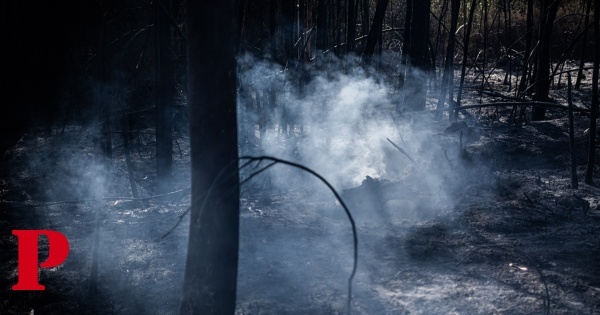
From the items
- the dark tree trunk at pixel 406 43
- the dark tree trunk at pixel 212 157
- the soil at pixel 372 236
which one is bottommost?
the soil at pixel 372 236

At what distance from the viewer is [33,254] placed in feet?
16.2

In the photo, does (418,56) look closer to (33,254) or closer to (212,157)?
(33,254)

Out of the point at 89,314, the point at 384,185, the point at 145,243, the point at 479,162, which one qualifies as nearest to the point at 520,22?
the point at 479,162

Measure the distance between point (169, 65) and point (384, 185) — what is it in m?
2.56

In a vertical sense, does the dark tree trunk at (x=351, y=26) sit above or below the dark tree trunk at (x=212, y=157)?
above

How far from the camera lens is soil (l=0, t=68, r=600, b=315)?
3.94 m

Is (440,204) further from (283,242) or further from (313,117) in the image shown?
(313,117)

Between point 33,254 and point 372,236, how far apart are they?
9.84 ft

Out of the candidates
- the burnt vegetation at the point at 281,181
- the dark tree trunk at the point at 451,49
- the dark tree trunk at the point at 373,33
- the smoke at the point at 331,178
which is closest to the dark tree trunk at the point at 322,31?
the burnt vegetation at the point at 281,181

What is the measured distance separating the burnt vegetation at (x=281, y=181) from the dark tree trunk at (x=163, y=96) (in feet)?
0.05

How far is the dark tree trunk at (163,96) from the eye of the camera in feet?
18.2

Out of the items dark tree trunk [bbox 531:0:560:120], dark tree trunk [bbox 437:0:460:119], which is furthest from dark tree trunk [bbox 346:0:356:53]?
dark tree trunk [bbox 531:0:560:120]

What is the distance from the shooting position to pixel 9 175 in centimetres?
710

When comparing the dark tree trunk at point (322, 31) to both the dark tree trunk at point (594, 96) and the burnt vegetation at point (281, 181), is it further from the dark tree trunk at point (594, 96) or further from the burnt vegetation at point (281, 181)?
the dark tree trunk at point (594, 96)
